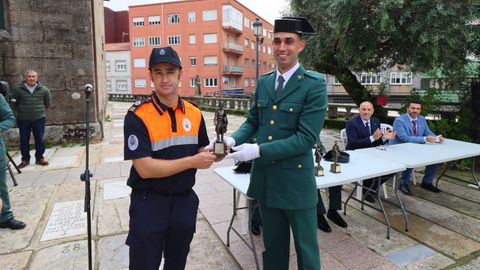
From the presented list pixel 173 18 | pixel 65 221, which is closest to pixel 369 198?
pixel 65 221

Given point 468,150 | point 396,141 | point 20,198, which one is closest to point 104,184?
point 20,198

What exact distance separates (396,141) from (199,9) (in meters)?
A: 42.7

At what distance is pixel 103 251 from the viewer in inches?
134

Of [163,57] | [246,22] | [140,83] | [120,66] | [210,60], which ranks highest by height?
[246,22]

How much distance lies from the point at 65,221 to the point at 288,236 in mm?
3005

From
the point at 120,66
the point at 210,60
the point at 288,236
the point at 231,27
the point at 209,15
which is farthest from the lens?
the point at 120,66

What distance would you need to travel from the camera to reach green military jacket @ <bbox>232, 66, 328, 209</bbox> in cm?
220

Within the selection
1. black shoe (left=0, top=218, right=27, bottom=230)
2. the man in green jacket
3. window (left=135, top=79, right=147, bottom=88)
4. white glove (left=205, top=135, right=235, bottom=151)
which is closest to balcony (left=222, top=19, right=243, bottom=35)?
window (left=135, top=79, right=147, bottom=88)

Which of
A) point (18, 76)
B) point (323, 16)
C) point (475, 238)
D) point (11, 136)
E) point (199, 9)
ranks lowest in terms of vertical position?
point (475, 238)

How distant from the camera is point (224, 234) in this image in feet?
12.6

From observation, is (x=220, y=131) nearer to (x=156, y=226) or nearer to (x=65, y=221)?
(x=156, y=226)

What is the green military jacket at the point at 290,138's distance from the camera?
2.20 m

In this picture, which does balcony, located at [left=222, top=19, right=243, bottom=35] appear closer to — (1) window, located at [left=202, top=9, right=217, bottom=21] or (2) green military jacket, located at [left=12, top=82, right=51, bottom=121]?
(1) window, located at [left=202, top=9, right=217, bottom=21]

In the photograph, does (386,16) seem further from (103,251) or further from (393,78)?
(393,78)
